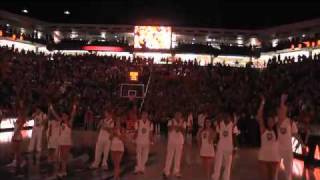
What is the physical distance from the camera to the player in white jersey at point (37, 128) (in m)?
20.3

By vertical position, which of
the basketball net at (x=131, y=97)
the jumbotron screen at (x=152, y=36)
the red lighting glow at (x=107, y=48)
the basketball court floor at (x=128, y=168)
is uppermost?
the jumbotron screen at (x=152, y=36)

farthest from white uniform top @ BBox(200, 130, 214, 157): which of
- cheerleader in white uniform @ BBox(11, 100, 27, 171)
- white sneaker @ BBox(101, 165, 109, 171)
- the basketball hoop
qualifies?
the basketball hoop

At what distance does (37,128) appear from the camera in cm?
2077

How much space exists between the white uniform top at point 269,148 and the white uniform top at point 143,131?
17.2ft

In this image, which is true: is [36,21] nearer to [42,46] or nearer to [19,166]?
[42,46]

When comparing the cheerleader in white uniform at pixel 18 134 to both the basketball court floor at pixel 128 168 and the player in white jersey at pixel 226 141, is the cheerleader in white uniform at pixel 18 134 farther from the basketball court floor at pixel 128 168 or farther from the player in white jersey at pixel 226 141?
the player in white jersey at pixel 226 141

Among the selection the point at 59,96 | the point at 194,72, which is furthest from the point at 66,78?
the point at 194,72

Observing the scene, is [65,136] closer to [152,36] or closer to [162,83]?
[162,83]

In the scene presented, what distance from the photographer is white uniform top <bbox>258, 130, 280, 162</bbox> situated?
1165cm

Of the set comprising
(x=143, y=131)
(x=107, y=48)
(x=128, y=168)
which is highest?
(x=107, y=48)

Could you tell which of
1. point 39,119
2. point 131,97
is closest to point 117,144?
point 39,119

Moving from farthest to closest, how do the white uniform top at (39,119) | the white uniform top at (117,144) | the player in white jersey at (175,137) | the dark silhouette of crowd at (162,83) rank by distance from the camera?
1. the dark silhouette of crowd at (162,83)
2. the white uniform top at (39,119)
3. the player in white jersey at (175,137)
4. the white uniform top at (117,144)

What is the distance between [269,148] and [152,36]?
152 ft

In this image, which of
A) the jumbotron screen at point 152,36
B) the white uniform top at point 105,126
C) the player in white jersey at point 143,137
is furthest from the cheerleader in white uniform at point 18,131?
the jumbotron screen at point 152,36
